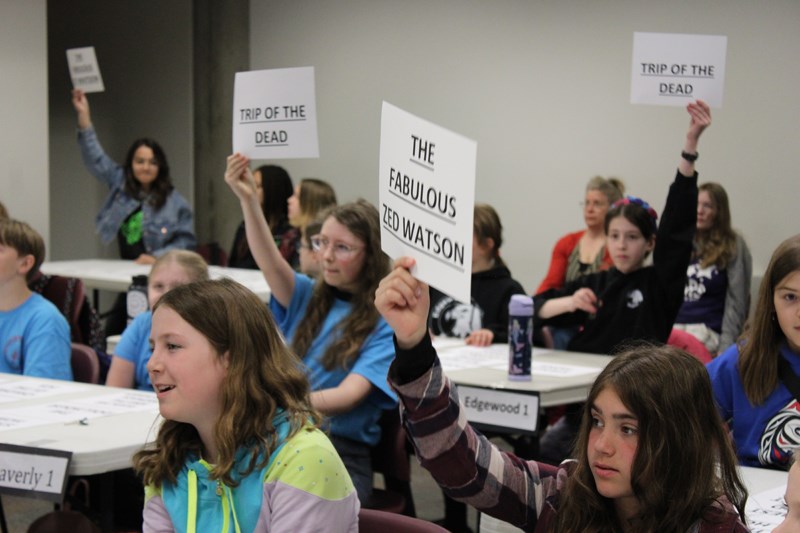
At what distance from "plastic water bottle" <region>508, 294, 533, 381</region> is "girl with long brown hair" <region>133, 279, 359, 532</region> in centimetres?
151

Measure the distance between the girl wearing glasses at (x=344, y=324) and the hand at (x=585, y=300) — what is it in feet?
3.60

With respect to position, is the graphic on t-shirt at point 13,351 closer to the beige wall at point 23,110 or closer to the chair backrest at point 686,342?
the chair backrest at point 686,342

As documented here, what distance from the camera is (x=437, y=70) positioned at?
8.02 m

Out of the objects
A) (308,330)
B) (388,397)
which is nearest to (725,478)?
(388,397)

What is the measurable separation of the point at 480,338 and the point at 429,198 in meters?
2.87

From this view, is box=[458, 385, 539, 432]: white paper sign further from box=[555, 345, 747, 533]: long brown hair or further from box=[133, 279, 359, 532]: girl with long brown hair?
box=[555, 345, 747, 533]: long brown hair

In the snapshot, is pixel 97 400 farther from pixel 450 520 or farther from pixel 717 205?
pixel 717 205

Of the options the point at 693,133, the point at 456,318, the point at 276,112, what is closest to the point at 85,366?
the point at 276,112

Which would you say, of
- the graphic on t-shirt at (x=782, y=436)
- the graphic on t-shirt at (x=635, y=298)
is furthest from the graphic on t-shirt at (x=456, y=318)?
the graphic on t-shirt at (x=782, y=436)

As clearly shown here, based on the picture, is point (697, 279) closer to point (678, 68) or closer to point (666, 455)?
point (678, 68)

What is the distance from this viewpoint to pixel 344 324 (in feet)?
11.2

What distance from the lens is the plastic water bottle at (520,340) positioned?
3631 millimetres

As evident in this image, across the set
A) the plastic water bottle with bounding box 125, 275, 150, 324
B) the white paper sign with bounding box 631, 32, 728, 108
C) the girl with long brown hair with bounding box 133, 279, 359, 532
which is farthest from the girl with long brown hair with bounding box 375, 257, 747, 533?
the plastic water bottle with bounding box 125, 275, 150, 324

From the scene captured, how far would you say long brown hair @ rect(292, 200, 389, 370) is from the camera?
338cm
